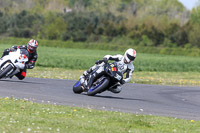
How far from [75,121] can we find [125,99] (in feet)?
17.2

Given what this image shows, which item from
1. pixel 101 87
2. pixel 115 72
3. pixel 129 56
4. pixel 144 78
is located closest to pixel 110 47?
pixel 144 78

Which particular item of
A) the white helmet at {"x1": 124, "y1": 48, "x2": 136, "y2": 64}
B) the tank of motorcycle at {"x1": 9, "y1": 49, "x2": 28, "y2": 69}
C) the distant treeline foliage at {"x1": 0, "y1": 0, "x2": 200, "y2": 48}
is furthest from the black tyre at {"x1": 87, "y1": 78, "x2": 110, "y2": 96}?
the distant treeline foliage at {"x1": 0, "y1": 0, "x2": 200, "y2": 48}

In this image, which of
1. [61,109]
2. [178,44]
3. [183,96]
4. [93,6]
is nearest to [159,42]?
[178,44]

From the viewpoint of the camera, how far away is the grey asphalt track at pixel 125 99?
40.9 feet

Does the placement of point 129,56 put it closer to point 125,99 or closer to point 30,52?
point 125,99

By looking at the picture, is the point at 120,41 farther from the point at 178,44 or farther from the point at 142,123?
the point at 142,123

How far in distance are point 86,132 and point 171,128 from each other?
2.14m

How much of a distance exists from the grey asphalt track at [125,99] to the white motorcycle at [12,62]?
408mm

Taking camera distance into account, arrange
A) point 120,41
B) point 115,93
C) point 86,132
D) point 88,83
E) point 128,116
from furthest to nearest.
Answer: point 120,41 → point 115,93 → point 88,83 → point 128,116 → point 86,132

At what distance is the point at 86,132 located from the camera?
28.2ft

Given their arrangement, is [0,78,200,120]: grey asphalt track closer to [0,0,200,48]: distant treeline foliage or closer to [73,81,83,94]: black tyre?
[73,81,83,94]: black tyre

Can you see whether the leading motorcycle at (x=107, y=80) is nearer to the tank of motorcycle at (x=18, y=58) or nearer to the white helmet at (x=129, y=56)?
the white helmet at (x=129, y=56)

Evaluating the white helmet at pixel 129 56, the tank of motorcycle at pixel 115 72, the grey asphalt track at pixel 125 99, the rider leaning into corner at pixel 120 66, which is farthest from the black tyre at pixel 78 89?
the white helmet at pixel 129 56

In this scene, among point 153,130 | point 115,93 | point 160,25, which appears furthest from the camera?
point 160,25
